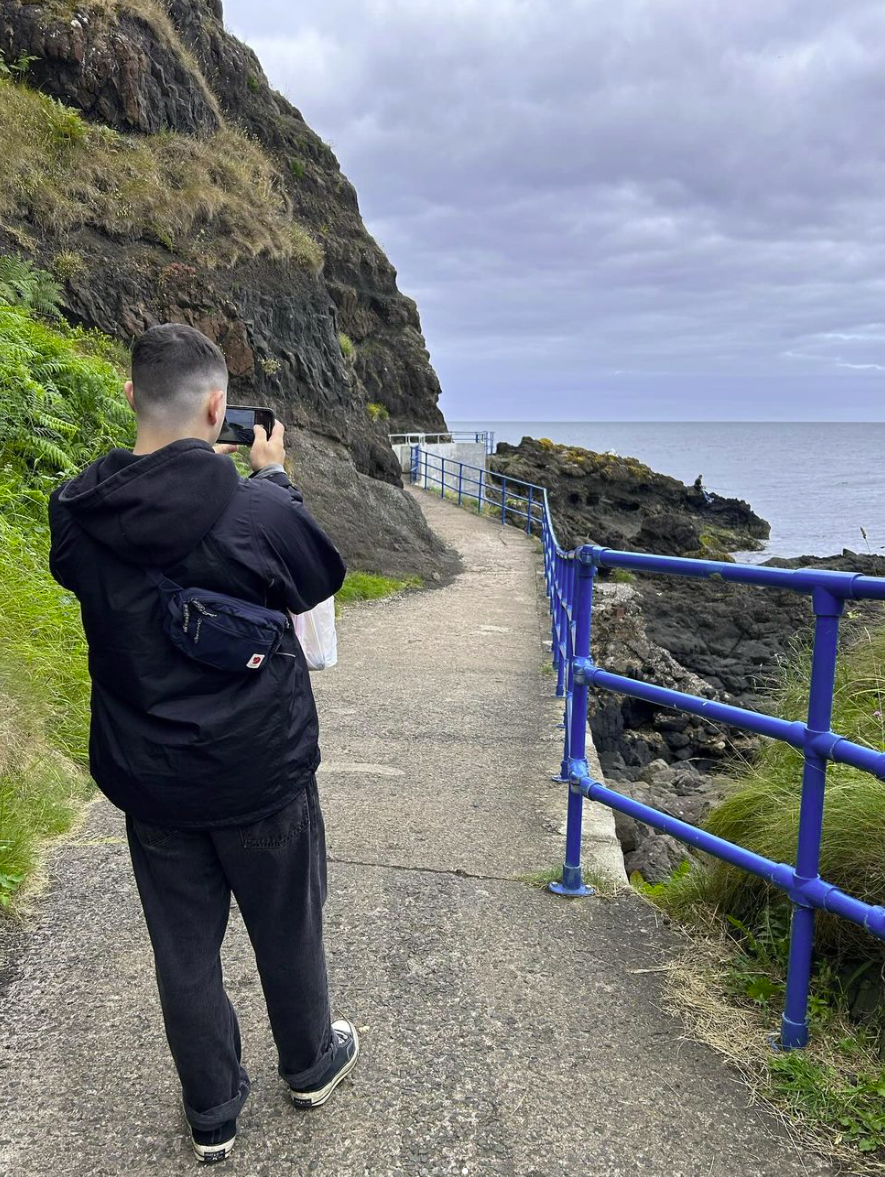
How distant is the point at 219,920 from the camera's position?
222 cm

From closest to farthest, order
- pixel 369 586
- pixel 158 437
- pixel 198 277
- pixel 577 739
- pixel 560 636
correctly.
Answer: pixel 158 437, pixel 577 739, pixel 560 636, pixel 369 586, pixel 198 277

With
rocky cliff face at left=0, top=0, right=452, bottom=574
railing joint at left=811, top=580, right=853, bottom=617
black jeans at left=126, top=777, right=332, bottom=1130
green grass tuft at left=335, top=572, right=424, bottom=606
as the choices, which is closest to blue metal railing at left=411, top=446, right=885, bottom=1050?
railing joint at left=811, top=580, right=853, bottom=617

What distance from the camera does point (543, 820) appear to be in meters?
4.75

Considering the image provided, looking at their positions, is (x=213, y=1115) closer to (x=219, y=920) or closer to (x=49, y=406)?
(x=219, y=920)

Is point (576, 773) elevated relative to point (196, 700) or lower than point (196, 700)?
lower

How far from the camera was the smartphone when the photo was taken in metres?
2.36

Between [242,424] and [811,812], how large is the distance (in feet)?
5.86

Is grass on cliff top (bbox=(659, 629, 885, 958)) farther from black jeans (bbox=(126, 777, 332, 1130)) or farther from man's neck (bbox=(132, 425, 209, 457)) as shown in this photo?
man's neck (bbox=(132, 425, 209, 457))

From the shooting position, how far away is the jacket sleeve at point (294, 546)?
2.07 meters

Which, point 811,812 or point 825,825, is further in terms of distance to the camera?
point 825,825

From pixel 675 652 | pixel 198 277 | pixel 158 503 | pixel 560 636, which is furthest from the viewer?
pixel 675 652

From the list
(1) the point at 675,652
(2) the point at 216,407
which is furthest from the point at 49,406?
(1) the point at 675,652

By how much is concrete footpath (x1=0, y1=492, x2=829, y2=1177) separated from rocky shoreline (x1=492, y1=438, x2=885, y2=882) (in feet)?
3.82

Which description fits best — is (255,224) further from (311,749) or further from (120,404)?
(311,749)
